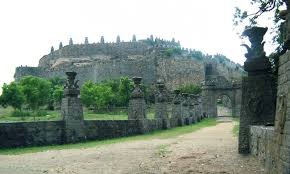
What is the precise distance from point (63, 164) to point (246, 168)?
14.2 ft

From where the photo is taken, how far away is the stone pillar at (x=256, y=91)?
43.0 ft

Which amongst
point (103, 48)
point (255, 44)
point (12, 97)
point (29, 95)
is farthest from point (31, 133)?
point (103, 48)

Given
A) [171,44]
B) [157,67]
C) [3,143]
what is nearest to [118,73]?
[157,67]

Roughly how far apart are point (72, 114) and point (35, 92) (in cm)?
4807

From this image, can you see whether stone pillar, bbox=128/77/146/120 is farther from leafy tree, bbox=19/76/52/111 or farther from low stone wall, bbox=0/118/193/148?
leafy tree, bbox=19/76/52/111

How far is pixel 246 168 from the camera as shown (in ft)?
34.1

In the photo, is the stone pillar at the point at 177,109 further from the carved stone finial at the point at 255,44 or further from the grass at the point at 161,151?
the carved stone finial at the point at 255,44

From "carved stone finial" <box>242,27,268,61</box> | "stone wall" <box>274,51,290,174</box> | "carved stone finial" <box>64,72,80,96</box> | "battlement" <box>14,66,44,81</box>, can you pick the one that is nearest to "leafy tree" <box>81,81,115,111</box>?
"carved stone finial" <box>64,72,80,96</box>

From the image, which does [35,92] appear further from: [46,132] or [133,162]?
[133,162]

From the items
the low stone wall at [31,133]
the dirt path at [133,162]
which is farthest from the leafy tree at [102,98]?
the dirt path at [133,162]

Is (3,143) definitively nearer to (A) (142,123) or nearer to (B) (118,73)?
(A) (142,123)

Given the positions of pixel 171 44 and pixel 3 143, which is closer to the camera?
pixel 3 143

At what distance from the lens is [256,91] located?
13.3 m

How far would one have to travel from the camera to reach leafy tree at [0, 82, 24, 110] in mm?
61094
